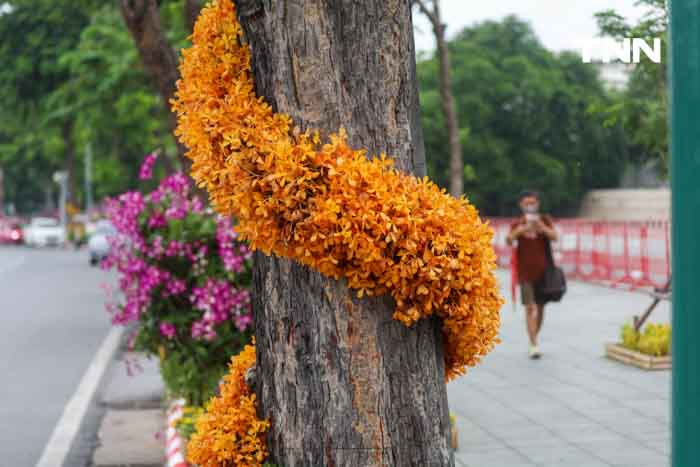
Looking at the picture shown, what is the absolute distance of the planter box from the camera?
37.6ft

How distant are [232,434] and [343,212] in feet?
3.86

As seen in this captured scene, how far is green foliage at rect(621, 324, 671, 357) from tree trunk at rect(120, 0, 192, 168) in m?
4.61

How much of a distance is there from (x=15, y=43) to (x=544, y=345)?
15.7m

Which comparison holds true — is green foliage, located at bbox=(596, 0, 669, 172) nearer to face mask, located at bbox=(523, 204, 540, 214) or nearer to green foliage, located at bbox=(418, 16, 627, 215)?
face mask, located at bbox=(523, 204, 540, 214)

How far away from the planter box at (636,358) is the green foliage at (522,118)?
38.6 m

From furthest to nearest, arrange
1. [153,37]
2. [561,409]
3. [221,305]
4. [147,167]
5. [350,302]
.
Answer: [153,37], [147,167], [561,409], [221,305], [350,302]

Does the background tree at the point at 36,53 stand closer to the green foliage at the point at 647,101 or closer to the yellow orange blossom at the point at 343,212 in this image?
the green foliage at the point at 647,101

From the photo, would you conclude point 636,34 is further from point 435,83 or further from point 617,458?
point 435,83

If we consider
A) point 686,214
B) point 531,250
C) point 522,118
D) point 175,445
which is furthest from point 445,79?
point 522,118

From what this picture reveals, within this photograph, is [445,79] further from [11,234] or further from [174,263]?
[11,234]

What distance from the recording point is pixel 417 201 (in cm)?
386

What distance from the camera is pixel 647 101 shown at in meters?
13.0

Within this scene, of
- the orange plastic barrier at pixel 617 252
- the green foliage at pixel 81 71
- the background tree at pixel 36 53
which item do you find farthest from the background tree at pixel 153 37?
the background tree at pixel 36 53

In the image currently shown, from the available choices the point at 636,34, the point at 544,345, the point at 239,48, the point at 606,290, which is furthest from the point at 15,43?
the point at 239,48
